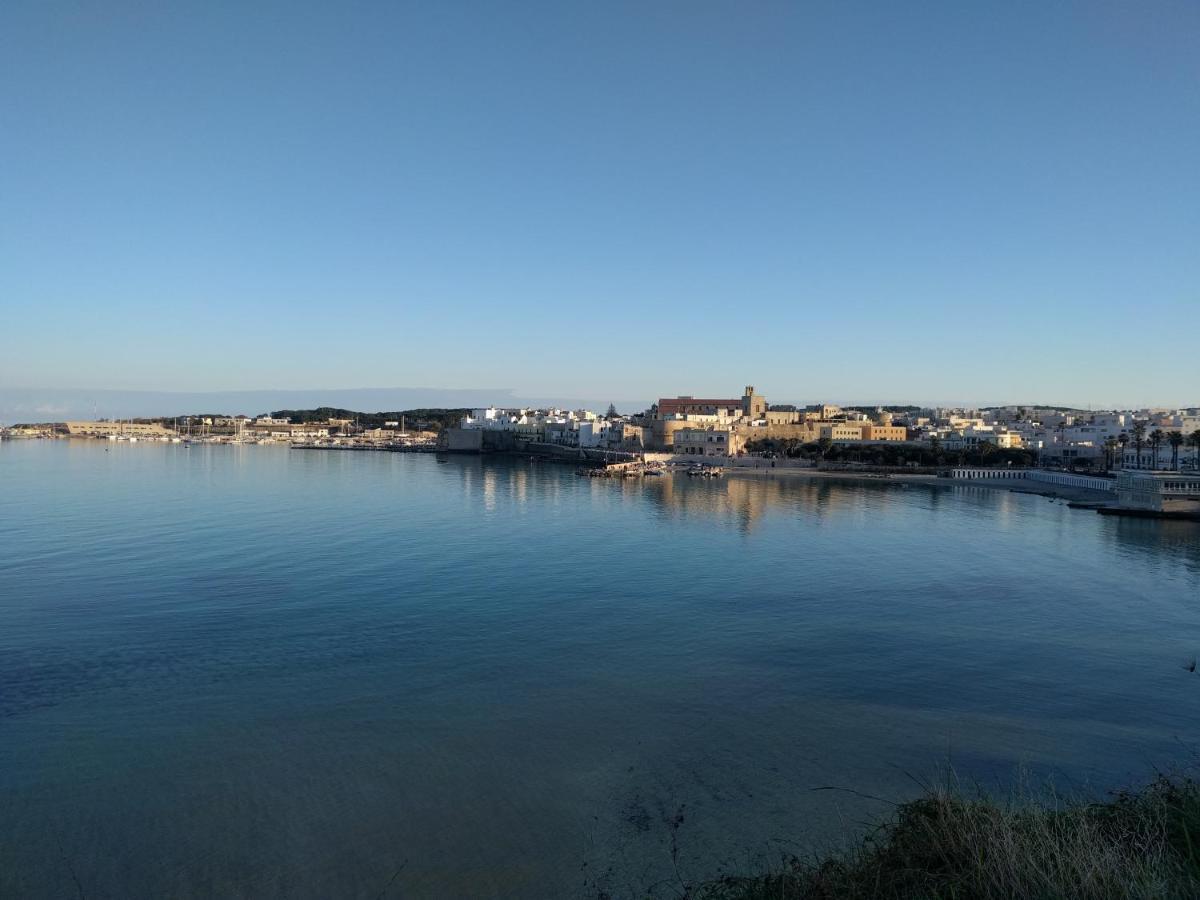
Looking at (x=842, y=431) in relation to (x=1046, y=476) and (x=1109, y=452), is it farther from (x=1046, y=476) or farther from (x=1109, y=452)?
(x=1046, y=476)

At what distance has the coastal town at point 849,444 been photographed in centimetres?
3503

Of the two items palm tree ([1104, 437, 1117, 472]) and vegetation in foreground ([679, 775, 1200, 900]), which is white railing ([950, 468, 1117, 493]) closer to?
palm tree ([1104, 437, 1117, 472])

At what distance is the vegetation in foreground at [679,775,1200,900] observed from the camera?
3348 mm

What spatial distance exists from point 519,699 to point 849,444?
164ft

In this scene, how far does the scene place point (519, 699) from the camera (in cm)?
787

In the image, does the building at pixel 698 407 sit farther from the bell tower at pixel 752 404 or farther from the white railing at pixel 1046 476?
the white railing at pixel 1046 476

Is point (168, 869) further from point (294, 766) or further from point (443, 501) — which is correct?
point (443, 501)

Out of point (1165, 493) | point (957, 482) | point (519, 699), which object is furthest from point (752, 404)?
point (519, 699)

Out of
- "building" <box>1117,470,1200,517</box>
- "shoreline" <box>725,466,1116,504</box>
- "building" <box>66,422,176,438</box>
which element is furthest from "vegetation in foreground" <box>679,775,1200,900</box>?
"building" <box>66,422,176,438</box>

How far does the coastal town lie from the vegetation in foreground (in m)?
24.8

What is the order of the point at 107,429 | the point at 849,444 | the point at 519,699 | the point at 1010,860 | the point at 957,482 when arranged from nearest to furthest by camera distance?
1. the point at 1010,860
2. the point at 519,699
3. the point at 957,482
4. the point at 849,444
5. the point at 107,429

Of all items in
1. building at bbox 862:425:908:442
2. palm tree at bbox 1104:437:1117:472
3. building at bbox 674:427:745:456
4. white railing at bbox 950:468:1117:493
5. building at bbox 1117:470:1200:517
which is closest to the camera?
building at bbox 1117:470:1200:517

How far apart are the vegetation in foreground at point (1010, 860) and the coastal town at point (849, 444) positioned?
975 inches

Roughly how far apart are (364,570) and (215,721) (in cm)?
731
